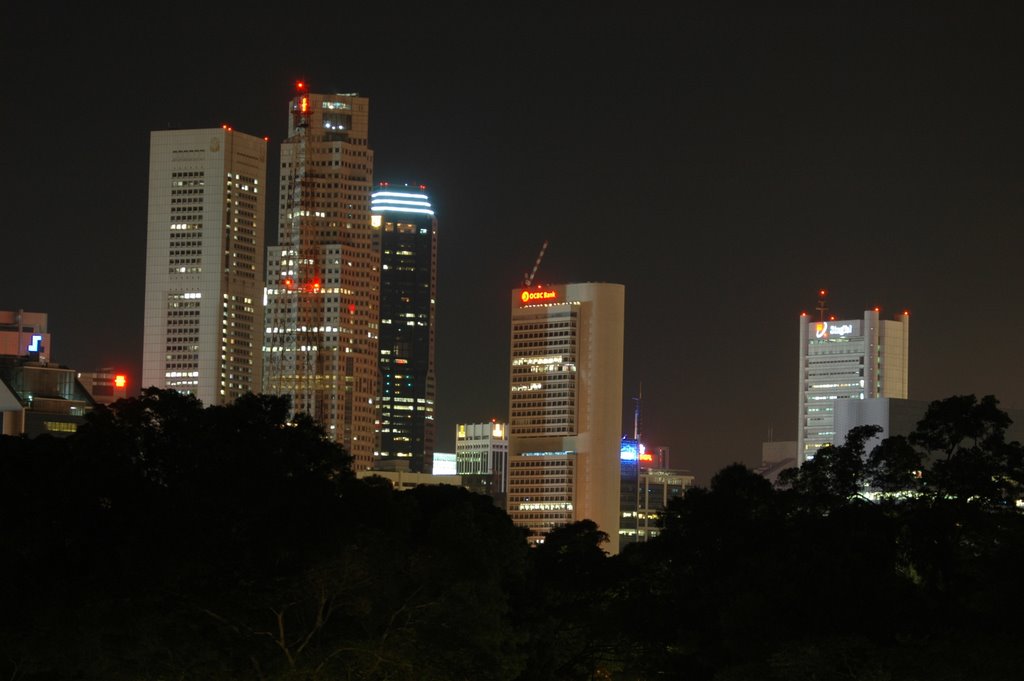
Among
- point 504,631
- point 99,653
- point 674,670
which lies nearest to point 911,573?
point 674,670

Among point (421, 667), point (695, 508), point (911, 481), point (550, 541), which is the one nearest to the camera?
point (421, 667)

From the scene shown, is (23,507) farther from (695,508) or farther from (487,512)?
(695,508)

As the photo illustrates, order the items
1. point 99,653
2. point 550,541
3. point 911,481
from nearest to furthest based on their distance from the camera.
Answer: point 99,653 < point 911,481 < point 550,541

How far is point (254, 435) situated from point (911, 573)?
24.4 meters

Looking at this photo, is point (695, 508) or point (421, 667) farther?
point (695, 508)

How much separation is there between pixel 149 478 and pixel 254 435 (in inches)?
146

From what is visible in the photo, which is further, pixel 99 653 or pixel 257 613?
pixel 257 613

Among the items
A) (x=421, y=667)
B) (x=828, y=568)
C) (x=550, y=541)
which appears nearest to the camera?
(x=421, y=667)

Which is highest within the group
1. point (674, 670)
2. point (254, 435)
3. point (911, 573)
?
point (254, 435)

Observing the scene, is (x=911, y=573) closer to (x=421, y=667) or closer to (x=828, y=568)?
(x=828, y=568)

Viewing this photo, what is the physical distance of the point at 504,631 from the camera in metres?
61.4

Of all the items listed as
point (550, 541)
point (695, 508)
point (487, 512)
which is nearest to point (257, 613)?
point (487, 512)

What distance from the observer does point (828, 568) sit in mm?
63781

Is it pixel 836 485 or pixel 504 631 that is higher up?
pixel 836 485
